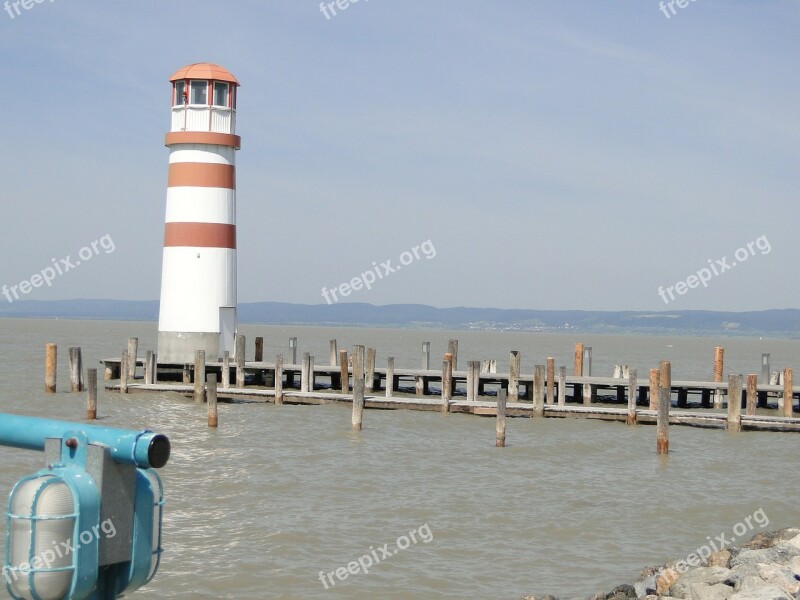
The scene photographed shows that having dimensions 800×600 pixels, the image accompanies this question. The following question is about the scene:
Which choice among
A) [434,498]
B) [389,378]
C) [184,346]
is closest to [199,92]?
[184,346]

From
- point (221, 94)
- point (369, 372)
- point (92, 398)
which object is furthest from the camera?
point (369, 372)

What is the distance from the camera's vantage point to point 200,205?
1121 inches

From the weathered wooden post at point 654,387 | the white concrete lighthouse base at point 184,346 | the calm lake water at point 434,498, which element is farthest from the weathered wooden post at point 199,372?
the weathered wooden post at point 654,387

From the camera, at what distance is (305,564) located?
12.6m

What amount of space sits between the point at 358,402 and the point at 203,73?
11.1 metres

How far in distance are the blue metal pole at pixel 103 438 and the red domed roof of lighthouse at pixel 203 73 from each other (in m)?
25.5

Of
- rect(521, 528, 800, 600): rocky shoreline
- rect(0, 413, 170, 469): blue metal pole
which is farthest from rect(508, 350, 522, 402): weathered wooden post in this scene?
rect(0, 413, 170, 469): blue metal pole

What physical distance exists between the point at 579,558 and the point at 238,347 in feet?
60.3

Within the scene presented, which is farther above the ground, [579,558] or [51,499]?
[51,499]

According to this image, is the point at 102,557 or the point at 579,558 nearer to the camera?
the point at 102,557

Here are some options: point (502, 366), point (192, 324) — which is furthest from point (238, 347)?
point (502, 366)

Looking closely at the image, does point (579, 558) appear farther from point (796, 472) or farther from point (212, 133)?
point (212, 133)

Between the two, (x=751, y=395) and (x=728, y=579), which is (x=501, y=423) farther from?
(x=728, y=579)

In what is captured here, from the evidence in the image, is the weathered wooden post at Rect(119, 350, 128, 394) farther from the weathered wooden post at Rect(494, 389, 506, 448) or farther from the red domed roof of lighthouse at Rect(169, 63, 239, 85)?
the weathered wooden post at Rect(494, 389, 506, 448)
